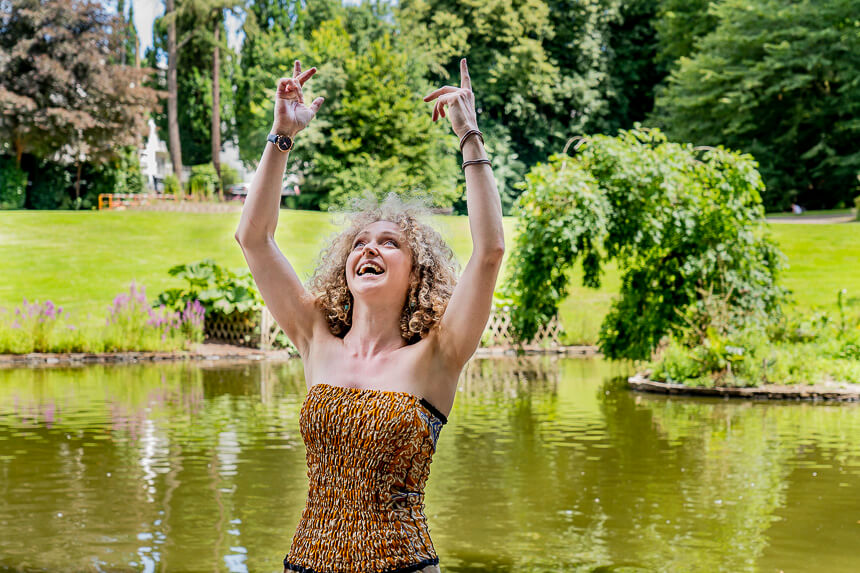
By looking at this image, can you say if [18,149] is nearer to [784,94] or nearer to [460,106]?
[784,94]

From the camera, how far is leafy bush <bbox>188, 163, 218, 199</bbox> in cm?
3638

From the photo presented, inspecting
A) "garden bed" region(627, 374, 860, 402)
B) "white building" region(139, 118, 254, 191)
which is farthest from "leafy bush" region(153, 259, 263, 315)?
"white building" region(139, 118, 254, 191)

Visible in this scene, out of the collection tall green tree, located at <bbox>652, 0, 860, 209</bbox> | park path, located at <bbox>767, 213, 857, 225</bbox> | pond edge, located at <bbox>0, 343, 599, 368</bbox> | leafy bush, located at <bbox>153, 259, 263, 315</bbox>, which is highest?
tall green tree, located at <bbox>652, 0, 860, 209</bbox>

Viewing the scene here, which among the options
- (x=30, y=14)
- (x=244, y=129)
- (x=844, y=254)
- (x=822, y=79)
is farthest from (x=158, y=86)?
(x=844, y=254)

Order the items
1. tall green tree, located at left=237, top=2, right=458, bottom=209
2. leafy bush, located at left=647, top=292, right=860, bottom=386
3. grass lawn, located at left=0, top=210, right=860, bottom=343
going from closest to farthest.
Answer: leafy bush, located at left=647, top=292, right=860, bottom=386 < grass lawn, located at left=0, top=210, right=860, bottom=343 < tall green tree, located at left=237, top=2, right=458, bottom=209

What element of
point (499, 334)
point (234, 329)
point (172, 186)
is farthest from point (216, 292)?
point (172, 186)

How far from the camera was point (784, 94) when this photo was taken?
1409 inches

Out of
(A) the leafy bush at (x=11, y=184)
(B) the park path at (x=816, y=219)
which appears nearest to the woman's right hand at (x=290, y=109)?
(B) the park path at (x=816, y=219)

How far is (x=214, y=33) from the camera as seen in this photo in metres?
43.4

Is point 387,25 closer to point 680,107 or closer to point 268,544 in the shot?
point 680,107

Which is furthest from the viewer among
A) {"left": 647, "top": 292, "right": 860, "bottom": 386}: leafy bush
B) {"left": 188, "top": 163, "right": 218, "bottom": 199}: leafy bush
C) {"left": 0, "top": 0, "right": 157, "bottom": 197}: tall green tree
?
{"left": 188, "top": 163, "right": 218, "bottom": 199}: leafy bush

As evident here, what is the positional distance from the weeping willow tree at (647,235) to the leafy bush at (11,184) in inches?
1026

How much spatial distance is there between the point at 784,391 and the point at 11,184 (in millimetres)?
29562

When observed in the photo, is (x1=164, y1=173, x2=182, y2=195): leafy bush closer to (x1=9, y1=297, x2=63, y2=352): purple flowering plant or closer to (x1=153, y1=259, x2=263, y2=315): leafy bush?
(x1=153, y1=259, x2=263, y2=315): leafy bush
